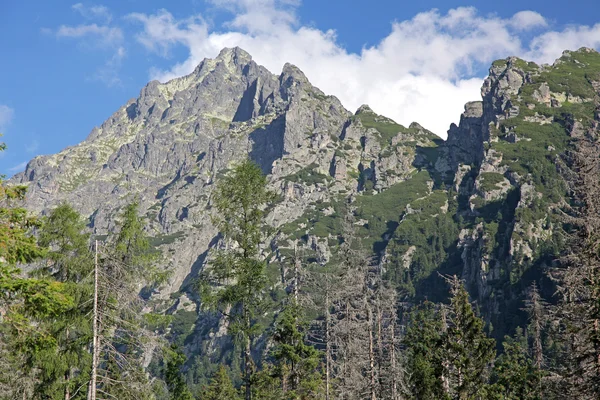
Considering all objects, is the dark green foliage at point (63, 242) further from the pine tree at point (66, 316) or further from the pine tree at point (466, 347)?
the pine tree at point (466, 347)

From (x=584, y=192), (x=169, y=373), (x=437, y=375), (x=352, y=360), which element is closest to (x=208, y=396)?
(x=169, y=373)

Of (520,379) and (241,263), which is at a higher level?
(241,263)

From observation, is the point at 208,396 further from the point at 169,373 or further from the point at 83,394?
the point at 83,394

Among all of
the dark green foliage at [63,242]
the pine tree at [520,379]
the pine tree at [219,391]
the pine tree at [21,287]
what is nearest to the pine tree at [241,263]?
the dark green foliage at [63,242]

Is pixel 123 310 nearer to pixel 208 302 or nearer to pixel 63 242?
pixel 208 302

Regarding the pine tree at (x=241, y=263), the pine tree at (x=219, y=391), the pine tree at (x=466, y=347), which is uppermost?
the pine tree at (x=241, y=263)

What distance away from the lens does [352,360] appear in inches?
1644

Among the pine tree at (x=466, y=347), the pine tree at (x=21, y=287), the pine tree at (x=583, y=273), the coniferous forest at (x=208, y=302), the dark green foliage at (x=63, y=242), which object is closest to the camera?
the pine tree at (x=21, y=287)

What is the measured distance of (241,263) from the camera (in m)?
24.0

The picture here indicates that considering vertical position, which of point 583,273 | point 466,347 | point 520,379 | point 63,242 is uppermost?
point 63,242

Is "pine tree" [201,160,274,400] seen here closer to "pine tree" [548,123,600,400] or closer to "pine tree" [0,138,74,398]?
"pine tree" [0,138,74,398]

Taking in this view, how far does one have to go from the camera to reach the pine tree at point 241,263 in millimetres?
23516

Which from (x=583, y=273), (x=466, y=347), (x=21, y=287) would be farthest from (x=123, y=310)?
(x=466, y=347)

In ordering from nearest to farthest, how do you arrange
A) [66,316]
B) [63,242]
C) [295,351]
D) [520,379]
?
[66,316], [63,242], [295,351], [520,379]
